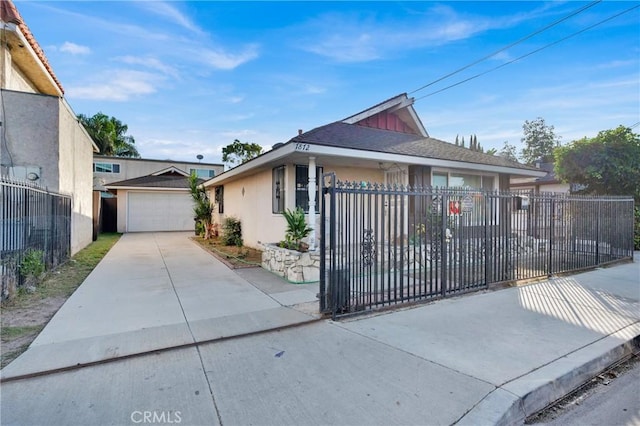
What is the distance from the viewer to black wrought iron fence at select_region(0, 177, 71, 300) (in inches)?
201

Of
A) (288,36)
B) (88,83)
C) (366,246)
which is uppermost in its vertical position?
(288,36)

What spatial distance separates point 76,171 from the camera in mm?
10367

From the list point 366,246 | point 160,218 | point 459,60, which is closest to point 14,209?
point 366,246

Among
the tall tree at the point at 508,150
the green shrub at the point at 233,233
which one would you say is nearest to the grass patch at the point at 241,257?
the green shrub at the point at 233,233

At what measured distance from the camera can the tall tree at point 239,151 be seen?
31314 mm

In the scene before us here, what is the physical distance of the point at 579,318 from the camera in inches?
180

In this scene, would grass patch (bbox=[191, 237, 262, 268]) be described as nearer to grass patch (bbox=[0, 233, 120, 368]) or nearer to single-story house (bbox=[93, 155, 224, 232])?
grass patch (bbox=[0, 233, 120, 368])

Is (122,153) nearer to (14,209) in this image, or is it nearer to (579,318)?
(14,209)

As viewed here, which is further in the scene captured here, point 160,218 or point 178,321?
point 160,218

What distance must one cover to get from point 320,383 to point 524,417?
5.42 feet

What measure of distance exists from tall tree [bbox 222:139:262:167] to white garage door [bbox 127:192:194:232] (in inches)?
455

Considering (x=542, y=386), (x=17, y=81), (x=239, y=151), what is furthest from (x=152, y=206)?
(x=542, y=386)

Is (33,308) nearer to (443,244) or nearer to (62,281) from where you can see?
(62,281)

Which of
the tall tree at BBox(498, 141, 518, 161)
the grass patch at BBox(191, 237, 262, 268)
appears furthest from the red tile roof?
the tall tree at BBox(498, 141, 518, 161)
